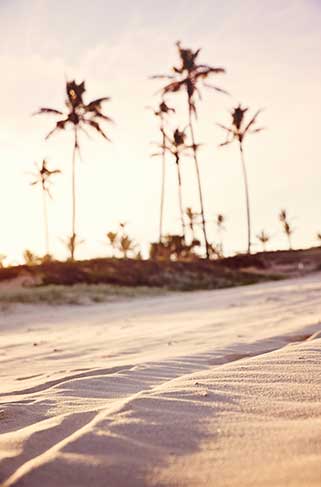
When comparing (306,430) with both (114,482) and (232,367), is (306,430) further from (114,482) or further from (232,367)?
(232,367)

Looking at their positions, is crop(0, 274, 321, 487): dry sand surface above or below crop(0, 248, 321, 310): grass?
below

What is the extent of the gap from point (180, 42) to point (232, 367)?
28.1 m

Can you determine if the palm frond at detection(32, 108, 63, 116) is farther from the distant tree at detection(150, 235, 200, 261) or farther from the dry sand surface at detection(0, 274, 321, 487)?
the dry sand surface at detection(0, 274, 321, 487)

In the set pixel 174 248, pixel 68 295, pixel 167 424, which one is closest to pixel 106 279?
pixel 68 295

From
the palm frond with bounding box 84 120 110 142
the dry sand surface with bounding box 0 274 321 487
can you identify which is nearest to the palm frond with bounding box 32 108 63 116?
the palm frond with bounding box 84 120 110 142

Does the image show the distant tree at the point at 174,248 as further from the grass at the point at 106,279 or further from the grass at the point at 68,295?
the grass at the point at 68,295

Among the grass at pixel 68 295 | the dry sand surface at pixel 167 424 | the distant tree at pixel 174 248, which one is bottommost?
the dry sand surface at pixel 167 424

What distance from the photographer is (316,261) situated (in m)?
26.6

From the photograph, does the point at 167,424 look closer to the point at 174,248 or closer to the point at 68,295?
the point at 68,295

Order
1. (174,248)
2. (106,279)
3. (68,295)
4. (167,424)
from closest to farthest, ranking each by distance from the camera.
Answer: (167,424) < (68,295) < (106,279) < (174,248)

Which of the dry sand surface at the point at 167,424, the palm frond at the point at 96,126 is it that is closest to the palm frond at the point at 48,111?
the palm frond at the point at 96,126

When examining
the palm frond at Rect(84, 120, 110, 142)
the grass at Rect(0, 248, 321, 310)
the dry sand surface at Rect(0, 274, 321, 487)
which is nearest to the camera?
the dry sand surface at Rect(0, 274, 321, 487)

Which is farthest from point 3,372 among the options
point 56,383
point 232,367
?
point 232,367

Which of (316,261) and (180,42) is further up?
(180,42)
